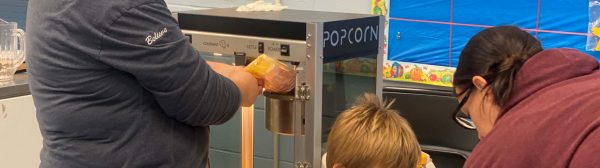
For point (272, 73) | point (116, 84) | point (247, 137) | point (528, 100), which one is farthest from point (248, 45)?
point (528, 100)

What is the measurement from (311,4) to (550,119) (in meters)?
1.37

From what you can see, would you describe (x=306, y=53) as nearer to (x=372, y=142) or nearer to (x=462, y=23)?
(x=372, y=142)

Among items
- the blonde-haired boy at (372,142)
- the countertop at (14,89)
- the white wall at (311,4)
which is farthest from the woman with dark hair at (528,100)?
the countertop at (14,89)

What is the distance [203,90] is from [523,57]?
591mm

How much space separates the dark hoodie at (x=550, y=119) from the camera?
1222 millimetres

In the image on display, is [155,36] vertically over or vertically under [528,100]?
over

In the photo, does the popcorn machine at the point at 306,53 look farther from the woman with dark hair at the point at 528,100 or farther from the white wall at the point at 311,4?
the white wall at the point at 311,4

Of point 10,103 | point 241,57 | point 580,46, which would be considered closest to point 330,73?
point 241,57

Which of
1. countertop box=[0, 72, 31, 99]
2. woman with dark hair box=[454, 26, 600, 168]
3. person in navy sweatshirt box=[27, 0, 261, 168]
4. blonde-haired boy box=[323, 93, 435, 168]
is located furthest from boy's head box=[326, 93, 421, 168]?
countertop box=[0, 72, 31, 99]

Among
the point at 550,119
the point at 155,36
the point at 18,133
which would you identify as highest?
the point at 155,36

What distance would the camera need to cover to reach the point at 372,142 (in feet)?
4.60

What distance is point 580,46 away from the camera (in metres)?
2.16

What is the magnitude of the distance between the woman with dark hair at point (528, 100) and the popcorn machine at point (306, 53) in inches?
12.8

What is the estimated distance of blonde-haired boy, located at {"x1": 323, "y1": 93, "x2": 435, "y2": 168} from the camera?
140 centimetres
